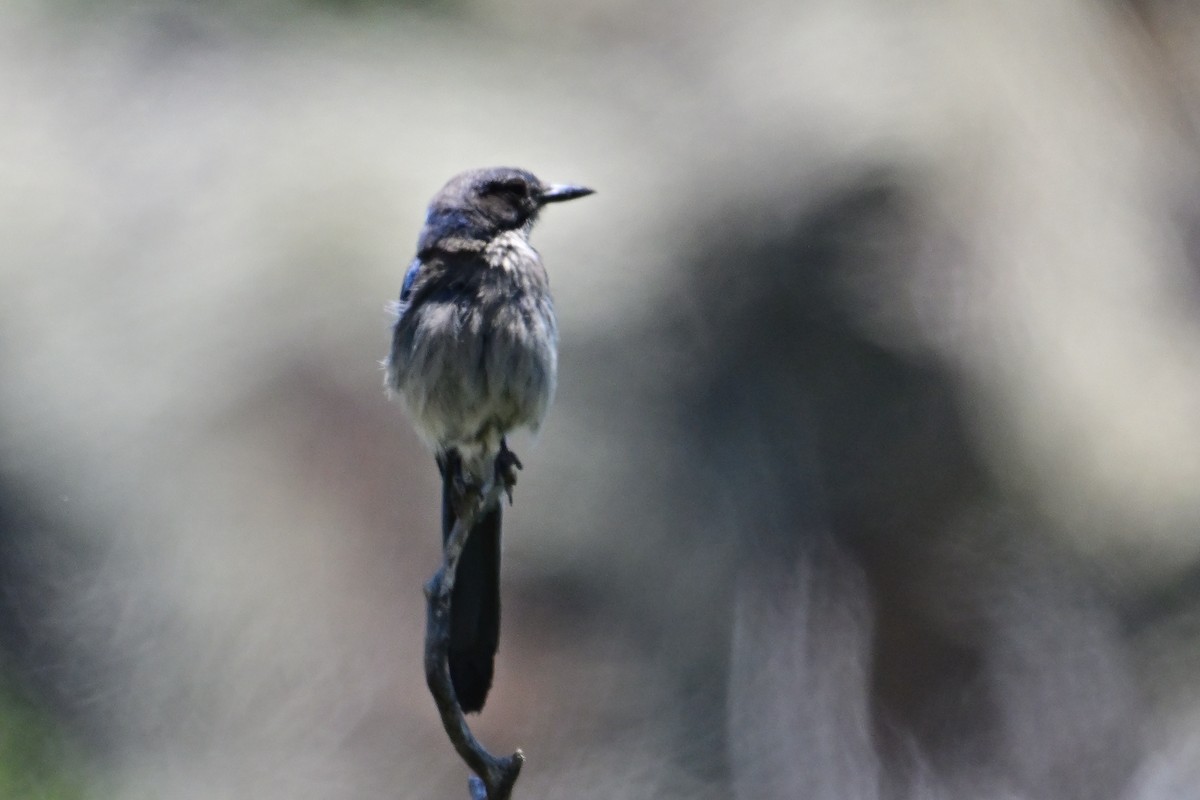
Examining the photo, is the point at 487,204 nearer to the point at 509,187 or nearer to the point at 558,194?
the point at 509,187

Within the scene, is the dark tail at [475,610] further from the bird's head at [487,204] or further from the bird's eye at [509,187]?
the bird's eye at [509,187]

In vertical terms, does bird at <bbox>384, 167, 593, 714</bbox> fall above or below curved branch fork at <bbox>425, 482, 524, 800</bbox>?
above

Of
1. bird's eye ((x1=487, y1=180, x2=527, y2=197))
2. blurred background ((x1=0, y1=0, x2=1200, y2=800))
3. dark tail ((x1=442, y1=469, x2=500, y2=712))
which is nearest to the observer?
dark tail ((x1=442, y1=469, x2=500, y2=712))

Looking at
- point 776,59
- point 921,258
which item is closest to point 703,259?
point 921,258

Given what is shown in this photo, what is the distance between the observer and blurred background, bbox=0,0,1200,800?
7477 millimetres

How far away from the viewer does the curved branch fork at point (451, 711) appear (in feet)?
10.6

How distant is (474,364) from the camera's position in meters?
4.44

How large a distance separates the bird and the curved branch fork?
0.75 meters

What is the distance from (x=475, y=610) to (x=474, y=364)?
0.79 m

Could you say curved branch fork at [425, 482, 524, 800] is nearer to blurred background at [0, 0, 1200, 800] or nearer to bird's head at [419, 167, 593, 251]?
bird's head at [419, 167, 593, 251]

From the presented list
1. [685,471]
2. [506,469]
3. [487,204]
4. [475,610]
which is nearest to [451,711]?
[475,610]

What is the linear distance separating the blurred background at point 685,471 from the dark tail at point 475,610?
318cm

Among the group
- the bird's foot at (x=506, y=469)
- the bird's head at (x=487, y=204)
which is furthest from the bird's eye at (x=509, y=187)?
the bird's foot at (x=506, y=469)

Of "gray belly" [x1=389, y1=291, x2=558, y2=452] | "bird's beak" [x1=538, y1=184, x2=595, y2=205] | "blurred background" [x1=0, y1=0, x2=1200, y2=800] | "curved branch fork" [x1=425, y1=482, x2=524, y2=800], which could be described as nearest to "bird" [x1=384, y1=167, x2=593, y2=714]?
"gray belly" [x1=389, y1=291, x2=558, y2=452]
